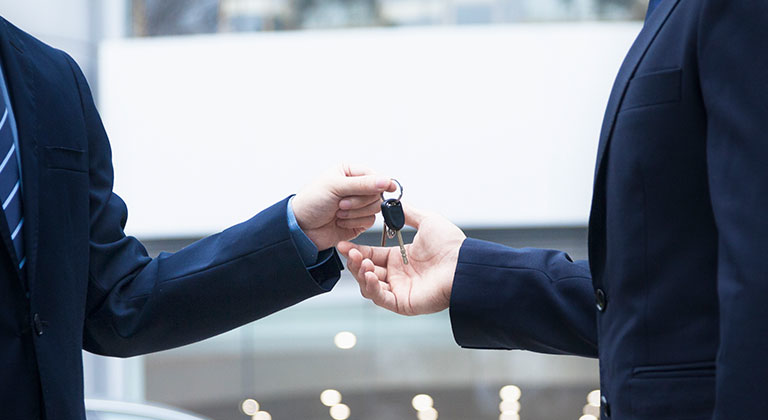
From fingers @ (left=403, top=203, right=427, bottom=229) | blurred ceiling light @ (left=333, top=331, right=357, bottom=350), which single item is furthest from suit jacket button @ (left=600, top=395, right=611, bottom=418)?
blurred ceiling light @ (left=333, top=331, right=357, bottom=350)

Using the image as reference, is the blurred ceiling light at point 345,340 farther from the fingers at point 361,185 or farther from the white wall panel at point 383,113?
the fingers at point 361,185

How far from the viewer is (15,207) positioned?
1.13m

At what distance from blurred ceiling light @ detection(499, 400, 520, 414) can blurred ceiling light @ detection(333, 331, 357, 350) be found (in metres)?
1.20

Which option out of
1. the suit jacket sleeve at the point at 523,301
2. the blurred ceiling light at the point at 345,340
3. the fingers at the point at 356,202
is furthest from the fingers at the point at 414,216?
the blurred ceiling light at the point at 345,340

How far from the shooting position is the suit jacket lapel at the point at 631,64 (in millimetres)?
1020

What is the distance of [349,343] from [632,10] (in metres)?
2.80

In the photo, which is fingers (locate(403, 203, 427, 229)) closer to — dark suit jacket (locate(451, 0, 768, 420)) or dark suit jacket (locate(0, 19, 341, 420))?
dark suit jacket (locate(0, 19, 341, 420))

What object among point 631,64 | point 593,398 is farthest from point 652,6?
point 593,398

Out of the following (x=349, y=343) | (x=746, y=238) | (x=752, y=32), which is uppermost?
(x=752, y=32)

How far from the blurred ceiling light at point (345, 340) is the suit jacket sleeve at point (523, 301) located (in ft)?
13.0

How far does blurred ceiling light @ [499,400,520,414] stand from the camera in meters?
5.69

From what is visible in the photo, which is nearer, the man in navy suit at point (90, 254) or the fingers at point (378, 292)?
the man in navy suit at point (90, 254)

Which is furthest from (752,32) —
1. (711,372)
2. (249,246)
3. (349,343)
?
(349,343)

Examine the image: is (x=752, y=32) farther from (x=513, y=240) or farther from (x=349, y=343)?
(x=349, y=343)
